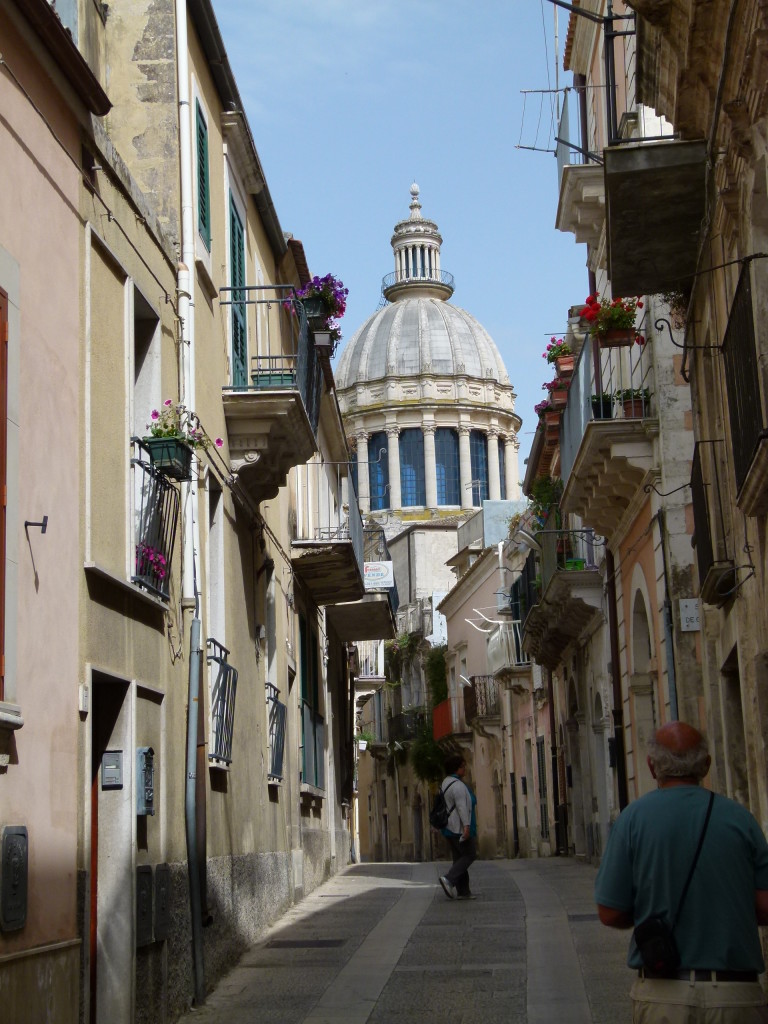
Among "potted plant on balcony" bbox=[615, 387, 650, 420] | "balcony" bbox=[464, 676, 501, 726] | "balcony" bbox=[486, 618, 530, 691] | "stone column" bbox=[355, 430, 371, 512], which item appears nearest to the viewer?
"potted plant on balcony" bbox=[615, 387, 650, 420]

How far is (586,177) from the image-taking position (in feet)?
55.4

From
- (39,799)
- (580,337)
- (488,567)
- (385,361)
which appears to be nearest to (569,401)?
(580,337)

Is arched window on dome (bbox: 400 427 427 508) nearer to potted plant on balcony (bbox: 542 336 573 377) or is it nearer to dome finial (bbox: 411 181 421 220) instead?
dome finial (bbox: 411 181 421 220)

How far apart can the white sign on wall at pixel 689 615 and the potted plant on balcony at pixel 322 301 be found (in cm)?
442

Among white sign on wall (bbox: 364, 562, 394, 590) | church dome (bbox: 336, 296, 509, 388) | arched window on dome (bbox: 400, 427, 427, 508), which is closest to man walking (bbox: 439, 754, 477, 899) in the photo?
white sign on wall (bbox: 364, 562, 394, 590)

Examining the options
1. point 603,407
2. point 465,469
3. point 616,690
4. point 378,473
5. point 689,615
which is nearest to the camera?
point 689,615

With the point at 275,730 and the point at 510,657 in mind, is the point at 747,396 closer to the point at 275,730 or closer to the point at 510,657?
the point at 275,730

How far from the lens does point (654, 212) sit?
10148mm

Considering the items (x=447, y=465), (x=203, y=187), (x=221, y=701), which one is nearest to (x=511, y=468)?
(x=447, y=465)

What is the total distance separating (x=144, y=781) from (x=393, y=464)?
68.7m

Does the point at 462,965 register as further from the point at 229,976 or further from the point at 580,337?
the point at 580,337

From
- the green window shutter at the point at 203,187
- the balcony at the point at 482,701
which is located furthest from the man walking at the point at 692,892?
the balcony at the point at 482,701

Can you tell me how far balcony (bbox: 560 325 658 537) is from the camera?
53.6 feet

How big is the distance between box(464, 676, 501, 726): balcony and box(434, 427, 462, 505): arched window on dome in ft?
108
